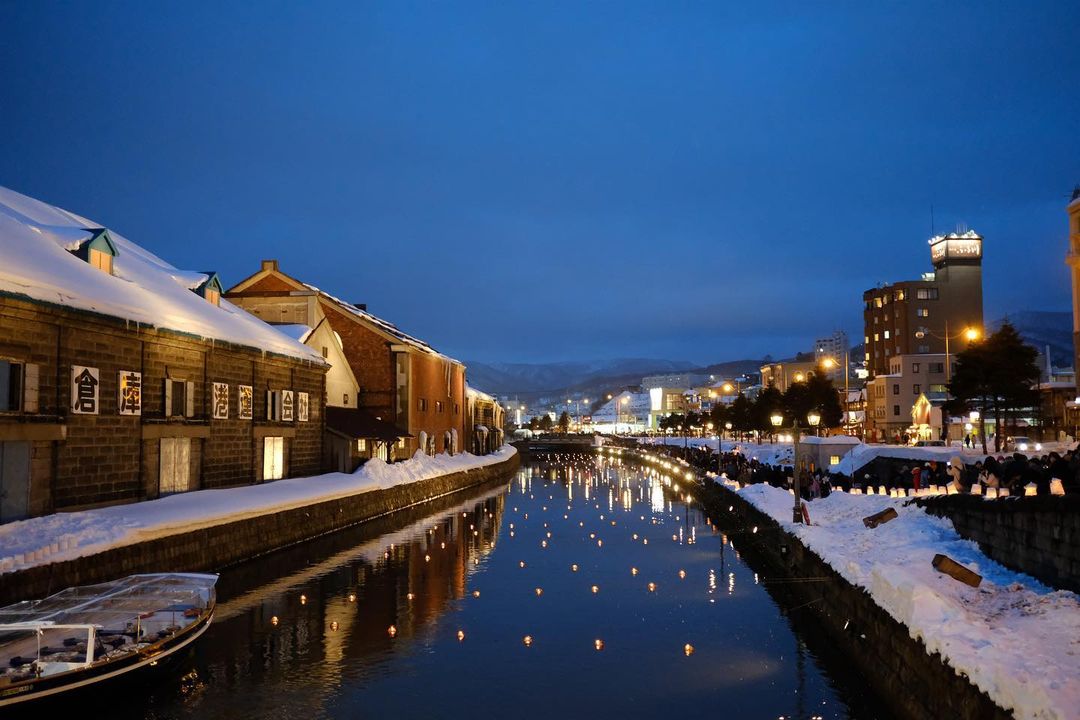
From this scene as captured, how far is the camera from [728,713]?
15.6 metres

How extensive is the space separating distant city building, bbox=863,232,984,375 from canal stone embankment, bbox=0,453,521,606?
104103 millimetres

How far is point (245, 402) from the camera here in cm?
3769

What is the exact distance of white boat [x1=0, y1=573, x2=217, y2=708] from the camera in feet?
46.0

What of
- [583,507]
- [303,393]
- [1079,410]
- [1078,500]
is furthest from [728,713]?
[1079,410]

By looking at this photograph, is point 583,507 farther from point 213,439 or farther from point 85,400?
point 85,400

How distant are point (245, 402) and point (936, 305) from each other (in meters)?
121

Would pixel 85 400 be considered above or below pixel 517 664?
above

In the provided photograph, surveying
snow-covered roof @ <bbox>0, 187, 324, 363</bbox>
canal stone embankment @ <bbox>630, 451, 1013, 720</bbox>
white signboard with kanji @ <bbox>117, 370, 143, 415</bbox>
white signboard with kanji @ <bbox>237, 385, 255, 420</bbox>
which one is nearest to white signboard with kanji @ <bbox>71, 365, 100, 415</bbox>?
white signboard with kanji @ <bbox>117, 370, 143, 415</bbox>

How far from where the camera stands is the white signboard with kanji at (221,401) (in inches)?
1372

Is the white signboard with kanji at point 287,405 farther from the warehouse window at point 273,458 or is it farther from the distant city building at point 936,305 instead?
the distant city building at point 936,305

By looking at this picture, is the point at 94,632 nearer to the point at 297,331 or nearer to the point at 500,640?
the point at 500,640

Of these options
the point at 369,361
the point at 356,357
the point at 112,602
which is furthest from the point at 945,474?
the point at 356,357

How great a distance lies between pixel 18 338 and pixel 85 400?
132 inches

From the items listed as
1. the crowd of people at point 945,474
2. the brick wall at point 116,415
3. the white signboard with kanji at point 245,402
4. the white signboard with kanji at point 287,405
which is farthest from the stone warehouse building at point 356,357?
the crowd of people at point 945,474
